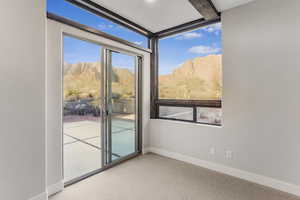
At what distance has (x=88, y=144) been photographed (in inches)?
123

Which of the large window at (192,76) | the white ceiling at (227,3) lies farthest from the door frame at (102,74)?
the white ceiling at (227,3)

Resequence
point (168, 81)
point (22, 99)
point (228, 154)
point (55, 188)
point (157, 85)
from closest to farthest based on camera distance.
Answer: point (22, 99) < point (55, 188) < point (228, 154) < point (168, 81) < point (157, 85)

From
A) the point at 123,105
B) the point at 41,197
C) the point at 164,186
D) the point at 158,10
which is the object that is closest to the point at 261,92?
the point at 164,186

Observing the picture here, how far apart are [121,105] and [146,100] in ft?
2.21

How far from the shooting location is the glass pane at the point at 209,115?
2714 millimetres

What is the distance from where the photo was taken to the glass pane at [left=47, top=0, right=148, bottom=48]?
207 centimetres

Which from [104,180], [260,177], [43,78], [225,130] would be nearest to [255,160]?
[260,177]

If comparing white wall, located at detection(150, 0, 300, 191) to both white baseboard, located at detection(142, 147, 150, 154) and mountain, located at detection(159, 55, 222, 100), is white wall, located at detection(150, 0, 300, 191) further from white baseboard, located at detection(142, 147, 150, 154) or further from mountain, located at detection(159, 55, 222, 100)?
white baseboard, located at detection(142, 147, 150, 154)

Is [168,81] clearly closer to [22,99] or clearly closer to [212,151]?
[212,151]

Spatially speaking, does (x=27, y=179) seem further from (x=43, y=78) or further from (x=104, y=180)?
(x=43, y=78)

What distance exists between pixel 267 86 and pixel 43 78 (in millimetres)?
3023

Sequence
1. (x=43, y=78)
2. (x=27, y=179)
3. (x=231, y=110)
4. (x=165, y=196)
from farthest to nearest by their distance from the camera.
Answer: (x=231, y=110) < (x=165, y=196) < (x=43, y=78) < (x=27, y=179)

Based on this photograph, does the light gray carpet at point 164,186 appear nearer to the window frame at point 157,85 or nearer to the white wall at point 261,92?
the white wall at point 261,92

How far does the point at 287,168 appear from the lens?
2.04 meters
